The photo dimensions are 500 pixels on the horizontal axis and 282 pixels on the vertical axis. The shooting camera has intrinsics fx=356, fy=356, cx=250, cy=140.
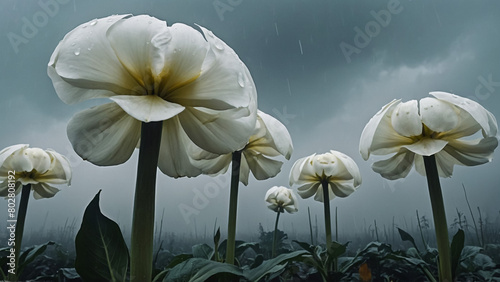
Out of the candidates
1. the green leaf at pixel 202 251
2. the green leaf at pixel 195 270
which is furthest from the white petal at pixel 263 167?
the green leaf at pixel 195 270

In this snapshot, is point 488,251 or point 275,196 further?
point 275,196

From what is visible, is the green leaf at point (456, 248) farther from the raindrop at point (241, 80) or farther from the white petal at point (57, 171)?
the white petal at point (57, 171)

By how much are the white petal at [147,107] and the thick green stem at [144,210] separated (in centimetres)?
3

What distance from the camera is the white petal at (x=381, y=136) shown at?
737mm

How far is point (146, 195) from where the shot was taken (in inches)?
13.6

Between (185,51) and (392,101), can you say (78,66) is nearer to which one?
(185,51)

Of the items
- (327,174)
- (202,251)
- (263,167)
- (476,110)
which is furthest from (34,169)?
Result: (476,110)

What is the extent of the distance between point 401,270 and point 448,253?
31cm

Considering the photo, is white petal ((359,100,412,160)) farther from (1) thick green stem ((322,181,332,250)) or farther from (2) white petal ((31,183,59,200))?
(2) white petal ((31,183,59,200))

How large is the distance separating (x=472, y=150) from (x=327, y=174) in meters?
0.42

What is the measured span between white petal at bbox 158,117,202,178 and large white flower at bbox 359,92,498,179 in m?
0.43

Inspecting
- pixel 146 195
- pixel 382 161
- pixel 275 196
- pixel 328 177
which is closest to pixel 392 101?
pixel 382 161

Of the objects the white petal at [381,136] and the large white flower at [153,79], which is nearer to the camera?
the large white flower at [153,79]

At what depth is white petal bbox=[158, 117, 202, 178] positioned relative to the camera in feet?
1.47
